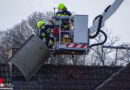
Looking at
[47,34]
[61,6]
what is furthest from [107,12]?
[47,34]

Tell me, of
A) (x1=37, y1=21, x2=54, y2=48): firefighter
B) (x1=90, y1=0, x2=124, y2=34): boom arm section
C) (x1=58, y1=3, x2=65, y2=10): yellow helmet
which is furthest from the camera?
(x1=37, y1=21, x2=54, y2=48): firefighter

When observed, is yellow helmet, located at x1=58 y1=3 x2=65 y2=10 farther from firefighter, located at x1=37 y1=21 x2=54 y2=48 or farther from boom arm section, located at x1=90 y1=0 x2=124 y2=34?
boom arm section, located at x1=90 y1=0 x2=124 y2=34

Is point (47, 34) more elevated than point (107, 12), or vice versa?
point (107, 12)

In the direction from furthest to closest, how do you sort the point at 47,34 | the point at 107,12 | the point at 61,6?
the point at 47,34 < the point at 61,6 < the point at 107,12

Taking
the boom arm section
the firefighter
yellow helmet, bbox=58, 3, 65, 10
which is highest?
yellow helmet, bbox=58, 3, 65, 10

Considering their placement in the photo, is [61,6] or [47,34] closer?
[61,6]

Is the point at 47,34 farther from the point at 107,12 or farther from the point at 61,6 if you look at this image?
the point at 107,12

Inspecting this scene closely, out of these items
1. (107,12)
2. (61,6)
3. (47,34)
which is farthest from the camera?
(47,34)

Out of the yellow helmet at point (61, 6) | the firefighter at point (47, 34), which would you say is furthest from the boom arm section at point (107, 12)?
the firefighter at point (47, 34)

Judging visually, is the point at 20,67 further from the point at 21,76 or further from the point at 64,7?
the point at 64,7

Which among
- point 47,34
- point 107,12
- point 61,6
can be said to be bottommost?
point 47,34

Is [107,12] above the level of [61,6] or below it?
below

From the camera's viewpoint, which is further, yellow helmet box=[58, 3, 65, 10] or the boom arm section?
yellow helmet box=[58, 3, 65, 10]

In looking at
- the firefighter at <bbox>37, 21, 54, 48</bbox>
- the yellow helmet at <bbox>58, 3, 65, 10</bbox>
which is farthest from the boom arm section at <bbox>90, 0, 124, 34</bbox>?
the firefighter at <bbox>37, 21, 54, 48</bbox>
